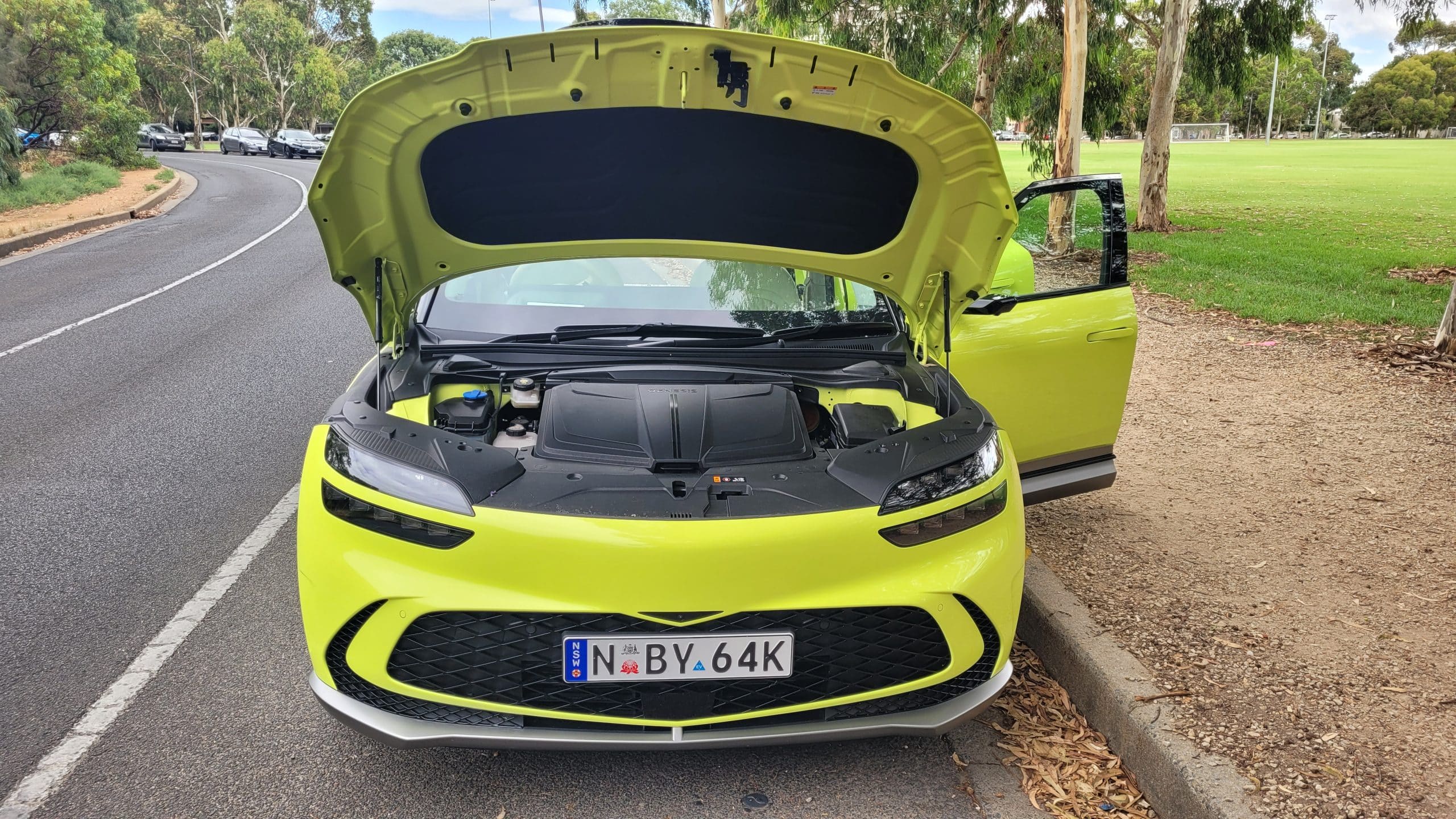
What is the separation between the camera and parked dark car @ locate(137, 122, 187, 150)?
174ft

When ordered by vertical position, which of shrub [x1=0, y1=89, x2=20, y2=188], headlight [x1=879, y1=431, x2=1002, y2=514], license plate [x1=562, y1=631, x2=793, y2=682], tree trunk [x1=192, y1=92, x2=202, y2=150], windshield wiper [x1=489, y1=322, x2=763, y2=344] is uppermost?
tree trunk [x1=192, y1=92, x2=202, y2=150]

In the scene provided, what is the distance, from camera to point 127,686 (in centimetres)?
324

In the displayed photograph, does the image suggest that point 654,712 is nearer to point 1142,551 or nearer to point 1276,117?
point 1142,551

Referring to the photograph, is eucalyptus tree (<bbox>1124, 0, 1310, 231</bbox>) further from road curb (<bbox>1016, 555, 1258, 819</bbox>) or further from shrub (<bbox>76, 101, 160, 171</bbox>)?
shrub (<bbox>76, 101, 160, 171</bbox>)

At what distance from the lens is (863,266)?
3326 mm

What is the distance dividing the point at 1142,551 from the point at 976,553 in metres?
1.97

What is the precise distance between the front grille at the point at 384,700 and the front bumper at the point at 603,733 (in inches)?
0.6

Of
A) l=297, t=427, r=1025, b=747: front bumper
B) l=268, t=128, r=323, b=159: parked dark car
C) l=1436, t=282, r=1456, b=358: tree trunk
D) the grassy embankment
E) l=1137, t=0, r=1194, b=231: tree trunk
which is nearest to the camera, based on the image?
l=297, t=427, r=1025, b=747: front bumper

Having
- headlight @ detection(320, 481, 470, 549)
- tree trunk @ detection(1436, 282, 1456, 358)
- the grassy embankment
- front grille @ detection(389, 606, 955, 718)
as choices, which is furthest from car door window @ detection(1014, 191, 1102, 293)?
the grassy embankment

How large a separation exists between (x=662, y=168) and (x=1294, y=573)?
2972 mm

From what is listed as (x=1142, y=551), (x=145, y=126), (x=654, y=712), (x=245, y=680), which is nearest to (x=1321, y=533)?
(x=1142, y=551)

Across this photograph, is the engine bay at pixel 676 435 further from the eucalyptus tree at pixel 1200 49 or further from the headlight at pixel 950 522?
the eucalyptus tree at pixel 1200 49

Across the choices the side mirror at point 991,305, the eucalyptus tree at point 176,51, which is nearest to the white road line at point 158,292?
the side mirror at point 991,305

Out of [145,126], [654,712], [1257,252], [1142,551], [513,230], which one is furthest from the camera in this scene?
[145,126]
